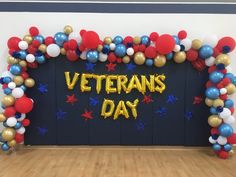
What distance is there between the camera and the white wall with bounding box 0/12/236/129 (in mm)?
4426

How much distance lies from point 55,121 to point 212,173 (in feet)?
8.55

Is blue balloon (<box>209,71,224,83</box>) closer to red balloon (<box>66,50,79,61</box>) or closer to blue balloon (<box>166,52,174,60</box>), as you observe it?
blue balloon (<box>166,52,174,60</box>)

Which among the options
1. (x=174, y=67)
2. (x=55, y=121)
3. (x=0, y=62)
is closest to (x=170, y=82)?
(x=174, y=67)

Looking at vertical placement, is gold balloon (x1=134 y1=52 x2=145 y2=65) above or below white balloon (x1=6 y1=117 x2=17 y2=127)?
above

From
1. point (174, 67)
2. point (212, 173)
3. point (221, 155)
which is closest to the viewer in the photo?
point (212, 173)

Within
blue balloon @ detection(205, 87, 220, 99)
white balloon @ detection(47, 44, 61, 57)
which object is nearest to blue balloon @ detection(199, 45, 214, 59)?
blue balloon @ detection(205, 87, 220, 99)

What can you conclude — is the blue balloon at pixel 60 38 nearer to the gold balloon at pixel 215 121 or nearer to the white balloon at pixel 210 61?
the white balloon at pixel 210 61

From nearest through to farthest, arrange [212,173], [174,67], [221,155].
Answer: [212,173] < [221,155] < [174,67]

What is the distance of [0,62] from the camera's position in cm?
448

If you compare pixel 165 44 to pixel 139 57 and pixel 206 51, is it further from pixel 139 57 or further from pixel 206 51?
pixel 206 51

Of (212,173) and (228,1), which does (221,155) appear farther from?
(228,1)

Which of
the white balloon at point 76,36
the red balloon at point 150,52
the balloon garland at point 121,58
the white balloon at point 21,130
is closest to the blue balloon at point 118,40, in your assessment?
the balloon garland at point 121,58

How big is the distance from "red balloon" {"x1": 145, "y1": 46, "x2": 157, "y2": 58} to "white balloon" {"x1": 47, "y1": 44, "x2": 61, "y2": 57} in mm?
1420

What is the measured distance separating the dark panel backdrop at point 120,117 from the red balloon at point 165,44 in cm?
42
